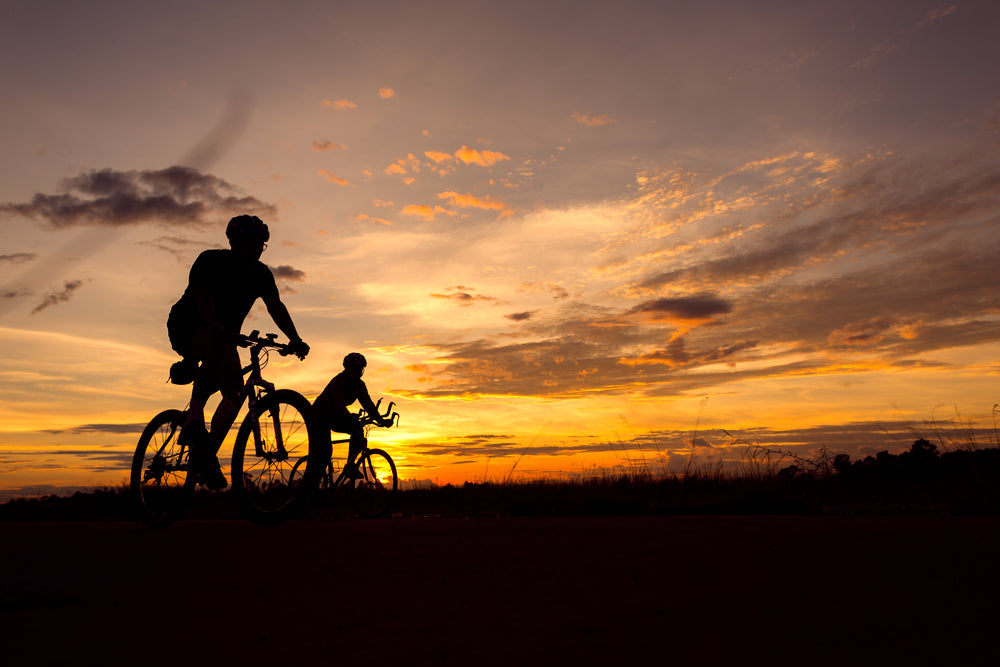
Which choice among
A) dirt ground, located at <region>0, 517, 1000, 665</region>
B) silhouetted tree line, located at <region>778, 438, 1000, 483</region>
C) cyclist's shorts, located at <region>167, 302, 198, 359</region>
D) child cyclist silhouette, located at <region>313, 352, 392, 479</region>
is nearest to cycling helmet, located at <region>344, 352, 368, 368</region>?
child cyclist silhouette, located at <region>313, 352, 392, 479</region>

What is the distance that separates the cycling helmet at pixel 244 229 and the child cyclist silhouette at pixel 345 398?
3.86 m

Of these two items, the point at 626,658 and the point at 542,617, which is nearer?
the point at 626,658

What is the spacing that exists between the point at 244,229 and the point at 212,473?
213cm

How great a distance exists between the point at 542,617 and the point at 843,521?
3.92m

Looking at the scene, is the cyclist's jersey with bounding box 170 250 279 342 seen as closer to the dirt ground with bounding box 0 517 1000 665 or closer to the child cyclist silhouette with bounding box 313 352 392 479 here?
the dirt ground with bounding box 0 517 1000 665

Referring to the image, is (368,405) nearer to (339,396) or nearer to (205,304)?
(339,396)

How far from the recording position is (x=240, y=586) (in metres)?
3.47

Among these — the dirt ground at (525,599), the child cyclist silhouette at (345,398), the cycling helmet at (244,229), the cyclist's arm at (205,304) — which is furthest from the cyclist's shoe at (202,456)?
the child cyclist silhouette at (345,398)

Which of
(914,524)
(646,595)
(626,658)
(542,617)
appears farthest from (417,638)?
(914,524)

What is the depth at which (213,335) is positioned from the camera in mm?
5957

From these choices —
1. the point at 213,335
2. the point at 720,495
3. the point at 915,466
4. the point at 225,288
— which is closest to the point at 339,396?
the point at 225,288

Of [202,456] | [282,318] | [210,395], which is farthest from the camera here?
[282,318]

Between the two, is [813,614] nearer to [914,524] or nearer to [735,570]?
[735,570]

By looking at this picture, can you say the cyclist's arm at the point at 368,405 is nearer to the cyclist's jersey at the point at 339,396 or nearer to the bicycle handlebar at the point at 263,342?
the cyclist's jersey at the point at 339,396
